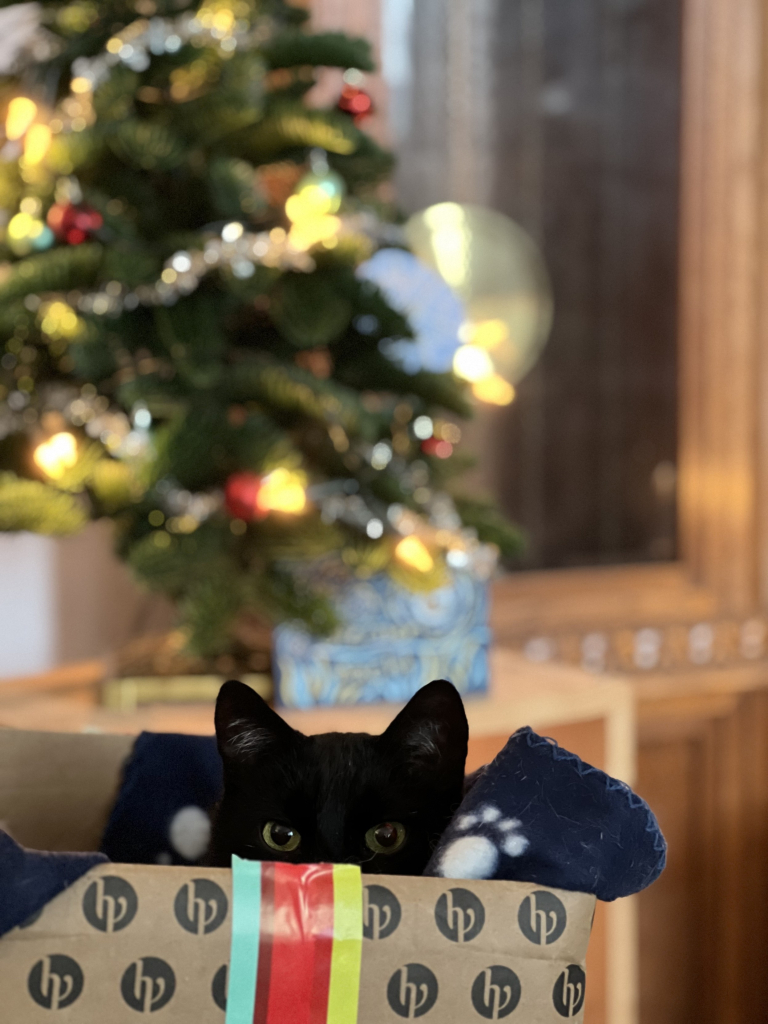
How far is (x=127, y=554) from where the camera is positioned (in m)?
1.04

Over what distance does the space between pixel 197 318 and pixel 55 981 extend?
0.69 m

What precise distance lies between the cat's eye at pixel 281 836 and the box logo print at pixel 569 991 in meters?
0.16

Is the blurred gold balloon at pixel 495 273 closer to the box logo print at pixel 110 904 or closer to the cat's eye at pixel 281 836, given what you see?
the cat's eye at pixel 281 836

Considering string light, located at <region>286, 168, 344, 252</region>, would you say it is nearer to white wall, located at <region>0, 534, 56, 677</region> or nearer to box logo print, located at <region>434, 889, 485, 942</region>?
white wall, located at <region>0, 534, 56, 677</region>

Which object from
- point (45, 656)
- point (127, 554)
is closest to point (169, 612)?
point (45, 656)

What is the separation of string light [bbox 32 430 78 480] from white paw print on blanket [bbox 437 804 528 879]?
700 millimetres

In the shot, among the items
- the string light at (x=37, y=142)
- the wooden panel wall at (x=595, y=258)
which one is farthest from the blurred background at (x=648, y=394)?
the string light at (x=37, y=142)

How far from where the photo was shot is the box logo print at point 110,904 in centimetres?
36

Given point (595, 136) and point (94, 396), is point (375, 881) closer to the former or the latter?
point (94, 396)

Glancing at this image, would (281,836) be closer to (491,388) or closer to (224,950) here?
(224,950)

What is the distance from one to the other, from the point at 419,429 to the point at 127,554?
339 mm

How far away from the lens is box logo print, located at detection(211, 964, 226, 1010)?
1.17ft

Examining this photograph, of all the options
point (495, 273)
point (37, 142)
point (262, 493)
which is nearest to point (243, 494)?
point (262, 493)

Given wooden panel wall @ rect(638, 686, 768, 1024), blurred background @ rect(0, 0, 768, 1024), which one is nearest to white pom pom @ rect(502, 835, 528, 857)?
blurred background @ rect(0, 0, 768, 1024)
